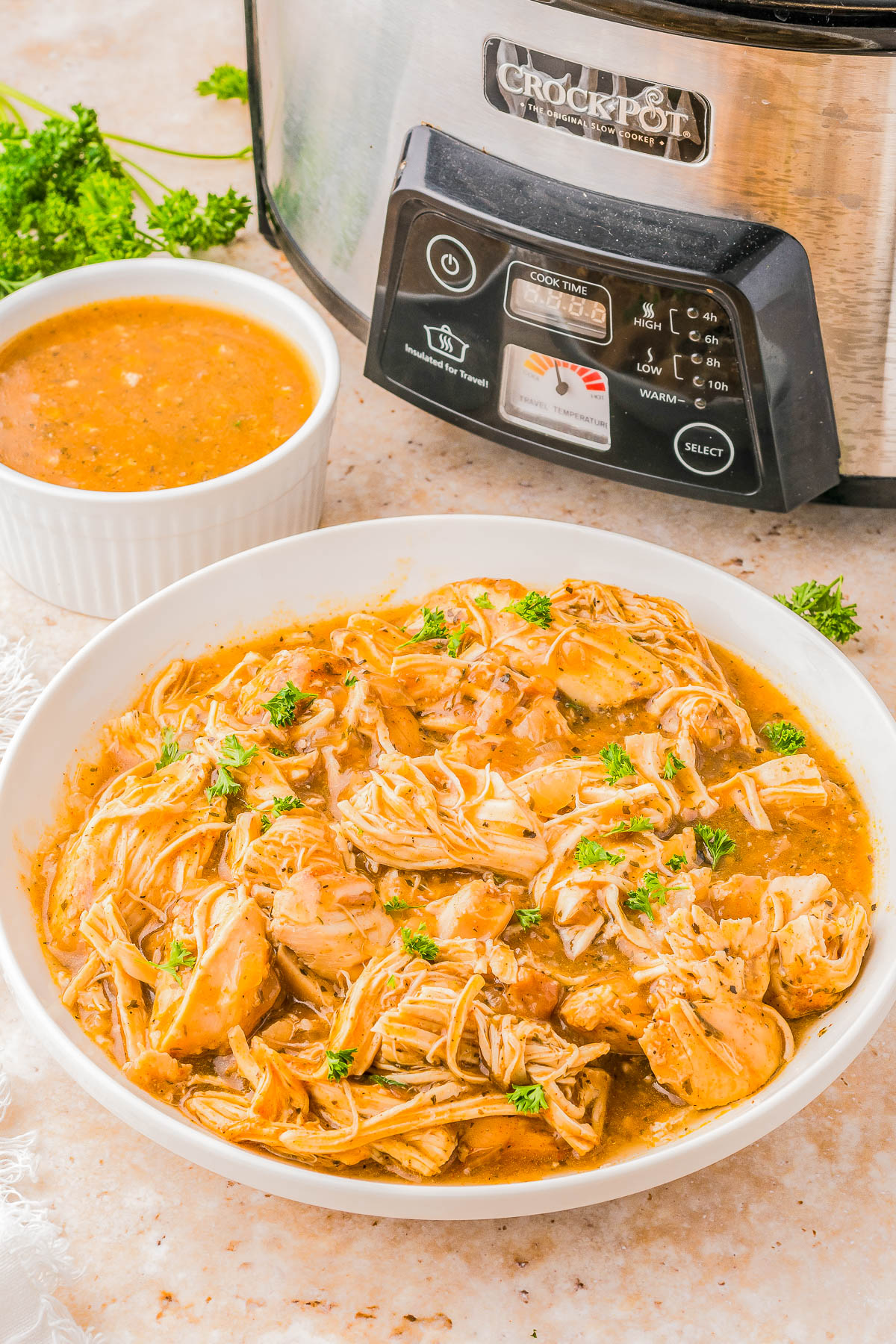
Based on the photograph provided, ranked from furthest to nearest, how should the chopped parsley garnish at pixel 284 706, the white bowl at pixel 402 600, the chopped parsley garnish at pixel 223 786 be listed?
the chopped parsley garnish at pixel 284 706
the chopped parsley garnish at pixel 223 786
the white bowl at pixel 402 600

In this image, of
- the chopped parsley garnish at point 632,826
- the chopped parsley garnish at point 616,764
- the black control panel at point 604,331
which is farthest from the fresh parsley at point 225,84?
the chopped parsley garnish at point 632,826

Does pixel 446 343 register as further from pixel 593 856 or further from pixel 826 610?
pixel 593 856

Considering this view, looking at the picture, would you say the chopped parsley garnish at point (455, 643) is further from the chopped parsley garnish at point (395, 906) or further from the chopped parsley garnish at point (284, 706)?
the chopped parsley garnish at point (395, 906)

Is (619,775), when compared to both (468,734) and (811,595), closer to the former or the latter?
(468,734)

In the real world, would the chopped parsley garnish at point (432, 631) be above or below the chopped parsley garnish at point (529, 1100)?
above

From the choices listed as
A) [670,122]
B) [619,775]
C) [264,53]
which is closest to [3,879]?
[619,775]
